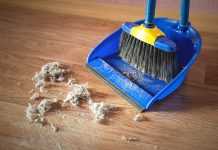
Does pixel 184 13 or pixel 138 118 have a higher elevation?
pixel 184 13

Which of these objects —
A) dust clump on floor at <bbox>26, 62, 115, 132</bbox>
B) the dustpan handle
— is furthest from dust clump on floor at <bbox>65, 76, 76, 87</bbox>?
the dustpan handle

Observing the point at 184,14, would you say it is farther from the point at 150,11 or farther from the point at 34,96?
the point at 34,96

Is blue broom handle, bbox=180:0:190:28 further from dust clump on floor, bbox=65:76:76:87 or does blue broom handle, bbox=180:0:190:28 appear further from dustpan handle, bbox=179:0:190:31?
dust clump on floor, bbox=65:76:76:87

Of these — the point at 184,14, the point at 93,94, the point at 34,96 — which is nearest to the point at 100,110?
the point at 93,94

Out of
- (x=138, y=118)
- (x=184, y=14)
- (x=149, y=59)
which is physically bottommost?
(x=138, y=118)

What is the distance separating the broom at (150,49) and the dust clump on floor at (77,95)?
0.16 m

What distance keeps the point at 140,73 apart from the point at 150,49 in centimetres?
9

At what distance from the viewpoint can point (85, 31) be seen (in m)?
0.94

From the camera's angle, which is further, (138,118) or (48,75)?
(48,75)

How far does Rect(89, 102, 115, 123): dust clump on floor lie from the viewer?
0.58 meters

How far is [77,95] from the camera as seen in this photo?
0.63 meters

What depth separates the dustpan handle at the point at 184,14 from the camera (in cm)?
62

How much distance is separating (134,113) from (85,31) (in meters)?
0.46

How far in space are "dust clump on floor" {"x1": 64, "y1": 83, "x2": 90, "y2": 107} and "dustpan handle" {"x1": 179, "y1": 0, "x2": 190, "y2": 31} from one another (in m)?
0.30
